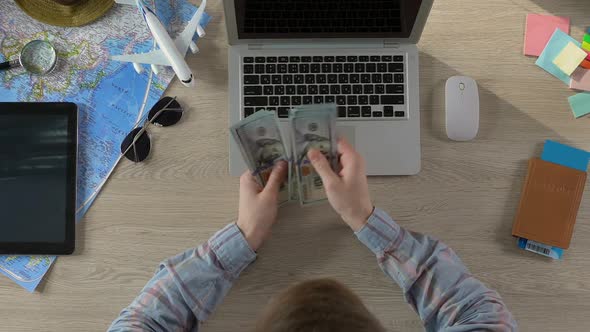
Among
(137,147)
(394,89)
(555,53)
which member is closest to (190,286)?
(137,147)

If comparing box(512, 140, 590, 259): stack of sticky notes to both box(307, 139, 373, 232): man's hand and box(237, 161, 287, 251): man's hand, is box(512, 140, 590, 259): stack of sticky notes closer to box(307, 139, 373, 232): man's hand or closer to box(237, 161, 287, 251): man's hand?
box(307, 139, 373, 232): man's hand

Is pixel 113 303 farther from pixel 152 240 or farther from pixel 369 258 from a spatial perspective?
pixel 369 258

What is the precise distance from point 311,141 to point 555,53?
50cm

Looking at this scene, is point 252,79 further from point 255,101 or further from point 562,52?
point 562,52

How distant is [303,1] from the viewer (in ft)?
2.69

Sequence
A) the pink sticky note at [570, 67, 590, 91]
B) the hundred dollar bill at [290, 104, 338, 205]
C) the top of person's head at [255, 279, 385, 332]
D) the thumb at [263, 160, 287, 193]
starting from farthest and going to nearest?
the pink sticky note at [570, 67, 590, 91], the thumb at [263, 160, 287, 193], the hundred dollar bill at [290, 104, 338, 205], the top of person's head at [255, 279, 385, 332]

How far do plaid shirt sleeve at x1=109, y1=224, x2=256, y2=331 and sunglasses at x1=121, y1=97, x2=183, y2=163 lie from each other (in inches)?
7.8

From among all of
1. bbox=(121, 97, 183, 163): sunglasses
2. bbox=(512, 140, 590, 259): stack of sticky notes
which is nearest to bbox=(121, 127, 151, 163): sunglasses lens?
bbox=(121, 97, 183, 163): sunglasses

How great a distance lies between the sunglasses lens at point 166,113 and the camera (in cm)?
91

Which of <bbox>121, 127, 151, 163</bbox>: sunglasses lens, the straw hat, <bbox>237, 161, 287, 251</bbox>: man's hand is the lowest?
<bbox>237, 161, 287, 251</bbox>: man's hand

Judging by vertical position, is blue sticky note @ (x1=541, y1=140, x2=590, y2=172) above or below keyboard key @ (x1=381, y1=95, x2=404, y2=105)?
below

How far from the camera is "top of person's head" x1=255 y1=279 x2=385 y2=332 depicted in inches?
22.9

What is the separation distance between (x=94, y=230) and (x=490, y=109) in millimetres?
727

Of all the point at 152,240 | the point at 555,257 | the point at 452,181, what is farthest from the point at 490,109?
the point at 152,240
